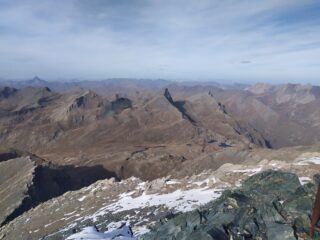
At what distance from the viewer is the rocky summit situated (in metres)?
16.6

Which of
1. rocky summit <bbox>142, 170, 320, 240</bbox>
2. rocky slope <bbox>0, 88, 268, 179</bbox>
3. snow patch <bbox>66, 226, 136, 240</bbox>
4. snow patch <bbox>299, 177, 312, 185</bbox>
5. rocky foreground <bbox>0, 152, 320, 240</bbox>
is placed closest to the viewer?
rocky summit <bbox>142, 170, 320, 240</bbox>

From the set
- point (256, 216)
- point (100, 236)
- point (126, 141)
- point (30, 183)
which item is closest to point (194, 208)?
point (100, 236)

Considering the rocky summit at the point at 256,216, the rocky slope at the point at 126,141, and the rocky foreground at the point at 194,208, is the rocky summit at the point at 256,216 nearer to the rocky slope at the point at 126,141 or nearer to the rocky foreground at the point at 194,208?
the rocky foreground at the point at 194,208

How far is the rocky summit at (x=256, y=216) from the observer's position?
16609mm

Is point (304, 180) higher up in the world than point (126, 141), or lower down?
higher up

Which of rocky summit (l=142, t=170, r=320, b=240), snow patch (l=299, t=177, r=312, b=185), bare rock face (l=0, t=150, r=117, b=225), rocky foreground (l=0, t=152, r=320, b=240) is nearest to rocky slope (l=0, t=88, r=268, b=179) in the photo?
bare rock face (l=0, t=150, r=117, b=225)

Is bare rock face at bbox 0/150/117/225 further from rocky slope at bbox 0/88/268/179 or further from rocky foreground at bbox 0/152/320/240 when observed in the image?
rocky foreground at bbox 0/152/320/240

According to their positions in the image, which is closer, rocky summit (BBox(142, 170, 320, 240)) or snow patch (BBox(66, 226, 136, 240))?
rocky summit (BBox(142, 170, 320, 240))

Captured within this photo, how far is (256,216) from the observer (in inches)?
696

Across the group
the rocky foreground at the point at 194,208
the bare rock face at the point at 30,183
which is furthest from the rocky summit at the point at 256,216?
the bare rock face at the point at 30,183

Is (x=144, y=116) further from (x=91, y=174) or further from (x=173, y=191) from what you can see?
(x=173, y=191)

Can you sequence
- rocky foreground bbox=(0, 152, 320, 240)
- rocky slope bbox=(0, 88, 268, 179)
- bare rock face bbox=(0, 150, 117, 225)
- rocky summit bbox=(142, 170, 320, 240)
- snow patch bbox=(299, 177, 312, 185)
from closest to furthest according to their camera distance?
rocky summit bbox=(142, 170, 320, 240), rocky foreground bbox=(0, 152, 320, 240), snow patch bbox=(299, 177, 312, 185), bare rock face bbox=(0, 150, 117, 225), rocky slope bbox=(0, 88, 268, 179)

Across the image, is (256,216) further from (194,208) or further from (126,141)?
(126,141)

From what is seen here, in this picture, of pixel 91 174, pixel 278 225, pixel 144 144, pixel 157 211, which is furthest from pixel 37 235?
pixel 144 144
